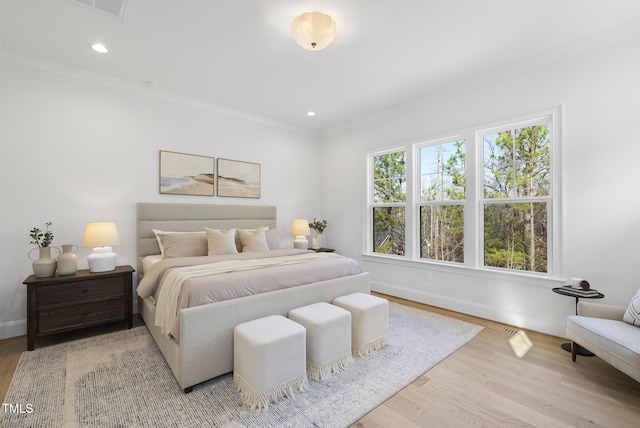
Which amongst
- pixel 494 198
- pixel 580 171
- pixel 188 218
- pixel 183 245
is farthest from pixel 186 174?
pixel 580 171

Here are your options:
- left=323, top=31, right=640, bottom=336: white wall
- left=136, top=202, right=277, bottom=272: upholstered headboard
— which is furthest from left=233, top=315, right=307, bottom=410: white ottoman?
left=323, top=31, right=640, bottom=336: white wall

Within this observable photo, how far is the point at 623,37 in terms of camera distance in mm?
2523

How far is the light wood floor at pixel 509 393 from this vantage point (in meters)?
1.71

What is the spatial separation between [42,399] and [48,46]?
3.03 metres

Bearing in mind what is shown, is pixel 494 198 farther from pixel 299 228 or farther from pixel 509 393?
pixel 299 228

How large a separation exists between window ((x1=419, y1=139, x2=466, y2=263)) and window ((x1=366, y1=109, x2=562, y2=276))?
13mm

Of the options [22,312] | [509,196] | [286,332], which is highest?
[509,196]

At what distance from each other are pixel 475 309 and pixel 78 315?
14.0ft

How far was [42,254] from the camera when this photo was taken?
2.77 meters

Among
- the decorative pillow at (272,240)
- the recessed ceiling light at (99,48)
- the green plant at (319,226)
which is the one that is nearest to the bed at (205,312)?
the decorative pillow at (272,240)

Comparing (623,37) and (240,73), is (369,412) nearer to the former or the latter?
(240,73)

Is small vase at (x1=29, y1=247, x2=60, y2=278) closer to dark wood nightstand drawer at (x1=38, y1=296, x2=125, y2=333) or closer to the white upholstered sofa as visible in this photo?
dark wood nightstand drawer at (x1=38, y1=296, x2=125, y2=333)

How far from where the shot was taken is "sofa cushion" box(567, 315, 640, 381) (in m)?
1.81

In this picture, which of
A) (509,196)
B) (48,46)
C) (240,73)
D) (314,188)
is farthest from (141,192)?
(509,196)
